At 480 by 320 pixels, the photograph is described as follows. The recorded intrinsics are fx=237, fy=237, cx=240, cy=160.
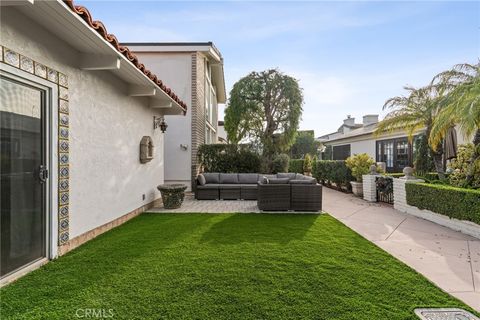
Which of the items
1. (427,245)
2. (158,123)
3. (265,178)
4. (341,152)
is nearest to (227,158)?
(265,178)

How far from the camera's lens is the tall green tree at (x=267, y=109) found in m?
13.4

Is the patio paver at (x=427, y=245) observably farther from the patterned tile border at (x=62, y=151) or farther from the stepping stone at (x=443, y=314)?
the patterned tile border at (x=62, y=151)

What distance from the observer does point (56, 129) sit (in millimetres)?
3844

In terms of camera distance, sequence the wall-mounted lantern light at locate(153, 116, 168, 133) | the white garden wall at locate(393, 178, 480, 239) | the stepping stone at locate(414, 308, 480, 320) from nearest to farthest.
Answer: the stepping stone at locate(414, 308, 480, 320), the white garden wall at locate(393, 178, 480, 239), the wall-mounted lantern light at locate(153, 116, 168, 133)

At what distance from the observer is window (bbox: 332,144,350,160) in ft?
66.1

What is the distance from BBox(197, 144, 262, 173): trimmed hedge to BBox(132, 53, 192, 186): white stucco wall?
88 centimetres

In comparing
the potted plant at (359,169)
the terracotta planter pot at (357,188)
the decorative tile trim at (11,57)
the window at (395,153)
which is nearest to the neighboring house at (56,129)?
the decorative tile trim at (11,57)

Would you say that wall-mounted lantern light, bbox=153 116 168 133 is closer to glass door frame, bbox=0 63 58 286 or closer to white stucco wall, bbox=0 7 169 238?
white stucco wall, bbox=0 7 169 238

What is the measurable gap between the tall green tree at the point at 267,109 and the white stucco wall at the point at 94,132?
731cm

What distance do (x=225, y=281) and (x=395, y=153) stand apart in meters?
15.2

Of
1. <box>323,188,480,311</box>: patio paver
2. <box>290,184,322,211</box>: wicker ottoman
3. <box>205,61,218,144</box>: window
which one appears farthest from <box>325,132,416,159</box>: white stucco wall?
<box>205,61,218,144</box>: window

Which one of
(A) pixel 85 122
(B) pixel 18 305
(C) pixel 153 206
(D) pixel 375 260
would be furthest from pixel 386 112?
(B) pixel 18 305

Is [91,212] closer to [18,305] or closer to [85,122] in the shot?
[85,122]

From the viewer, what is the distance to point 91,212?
481 cm
